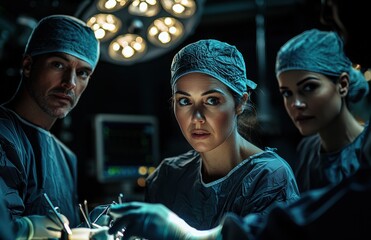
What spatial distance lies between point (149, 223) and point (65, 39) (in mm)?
1409

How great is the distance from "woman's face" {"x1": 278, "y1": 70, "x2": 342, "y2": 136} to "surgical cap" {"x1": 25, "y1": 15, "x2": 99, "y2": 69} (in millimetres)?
1212

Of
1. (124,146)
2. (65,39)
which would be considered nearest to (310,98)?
(65,39)

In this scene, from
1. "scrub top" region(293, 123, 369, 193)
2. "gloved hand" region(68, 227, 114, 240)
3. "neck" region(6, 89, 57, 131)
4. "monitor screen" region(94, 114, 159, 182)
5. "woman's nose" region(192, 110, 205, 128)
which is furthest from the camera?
"monitor screen" region(94, 114, 159, 182)

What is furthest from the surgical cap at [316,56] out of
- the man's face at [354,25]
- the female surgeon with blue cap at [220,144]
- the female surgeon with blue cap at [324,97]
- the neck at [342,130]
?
the man's face at [354,25]

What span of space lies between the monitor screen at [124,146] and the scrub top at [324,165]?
8.70 feet

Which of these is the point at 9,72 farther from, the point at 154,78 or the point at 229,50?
the point at 229,50

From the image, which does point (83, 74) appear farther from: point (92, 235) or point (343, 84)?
point (343, 84)

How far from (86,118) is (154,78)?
1.01 m

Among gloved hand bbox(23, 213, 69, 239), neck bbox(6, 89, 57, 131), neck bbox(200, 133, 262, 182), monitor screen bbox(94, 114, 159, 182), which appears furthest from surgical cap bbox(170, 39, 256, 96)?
monitor screen bbox(94, 114, 159, 182)

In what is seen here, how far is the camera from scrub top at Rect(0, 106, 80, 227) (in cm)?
239

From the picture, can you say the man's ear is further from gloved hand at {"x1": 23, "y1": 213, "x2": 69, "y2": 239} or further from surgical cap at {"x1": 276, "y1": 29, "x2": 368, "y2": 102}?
surgical cap at {"x1": 276, "y1": 29, "x2": 368, "y2": 102}

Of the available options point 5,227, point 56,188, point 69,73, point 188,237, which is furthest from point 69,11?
point 5,227

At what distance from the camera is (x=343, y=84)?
3074 millimetres

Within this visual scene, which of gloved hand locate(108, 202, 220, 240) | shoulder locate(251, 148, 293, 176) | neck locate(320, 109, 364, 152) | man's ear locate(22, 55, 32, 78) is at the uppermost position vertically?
man's ear locate(22, 55, 32, 78)
